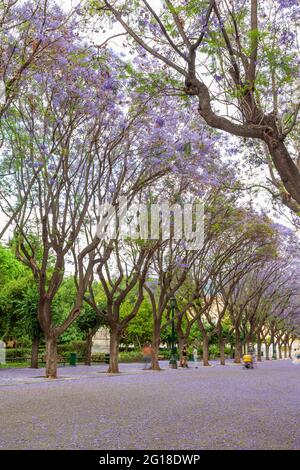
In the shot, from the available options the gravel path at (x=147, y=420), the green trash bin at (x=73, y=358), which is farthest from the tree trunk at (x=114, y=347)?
the gravel path at (x=147, y=420)

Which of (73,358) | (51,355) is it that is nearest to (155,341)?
(73,358)

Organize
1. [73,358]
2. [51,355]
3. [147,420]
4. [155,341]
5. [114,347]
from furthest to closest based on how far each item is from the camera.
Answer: [73,358] < [155,341] < [114,347] < [51,355] < [147,420]

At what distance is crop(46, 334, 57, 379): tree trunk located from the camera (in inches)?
959

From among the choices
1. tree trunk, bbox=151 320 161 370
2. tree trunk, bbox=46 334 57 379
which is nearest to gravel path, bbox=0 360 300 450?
tree trunk, bbox=46 334 57 379

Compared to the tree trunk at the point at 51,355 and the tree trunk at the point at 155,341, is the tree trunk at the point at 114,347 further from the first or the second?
the tree trunk at the point at 51,355

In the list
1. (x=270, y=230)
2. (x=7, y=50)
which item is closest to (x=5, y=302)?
(x=270, y=230)

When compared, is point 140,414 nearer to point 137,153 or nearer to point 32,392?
point 32,392

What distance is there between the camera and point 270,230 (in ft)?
105

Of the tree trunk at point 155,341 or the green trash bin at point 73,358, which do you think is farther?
the green trash bin at point 73,358

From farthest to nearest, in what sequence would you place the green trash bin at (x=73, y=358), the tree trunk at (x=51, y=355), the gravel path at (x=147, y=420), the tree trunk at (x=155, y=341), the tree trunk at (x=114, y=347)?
the green trash bin at (x=73, y=358) < the tree trunk at (x=155, y=341) < the tree trunk at (x=114, y=347) < the tree trunk at (x=51, y=355) < the gravel path at (x=147, y=420)

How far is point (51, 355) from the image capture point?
24.7 metres

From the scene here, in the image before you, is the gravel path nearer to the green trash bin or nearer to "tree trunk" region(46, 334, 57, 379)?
"tree trunk" region(46, 334, 57, 379)

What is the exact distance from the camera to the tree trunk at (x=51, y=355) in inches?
959

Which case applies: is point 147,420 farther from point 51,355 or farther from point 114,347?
point 114,347
